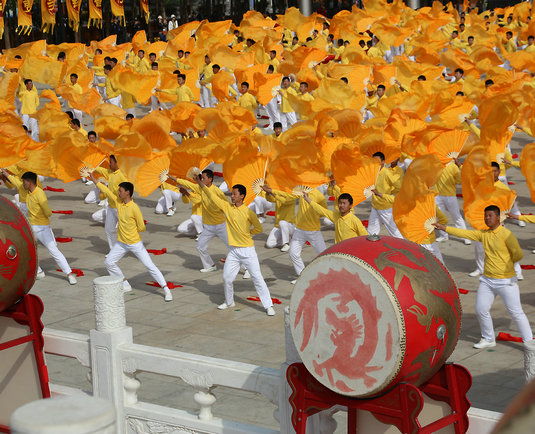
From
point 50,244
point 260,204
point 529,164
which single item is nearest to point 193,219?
point 260,204

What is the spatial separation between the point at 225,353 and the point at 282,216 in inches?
176

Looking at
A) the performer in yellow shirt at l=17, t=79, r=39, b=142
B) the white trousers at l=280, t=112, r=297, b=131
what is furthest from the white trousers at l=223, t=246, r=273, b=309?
the performer in yellow shirt at l=17, t=79, r=39, b=142

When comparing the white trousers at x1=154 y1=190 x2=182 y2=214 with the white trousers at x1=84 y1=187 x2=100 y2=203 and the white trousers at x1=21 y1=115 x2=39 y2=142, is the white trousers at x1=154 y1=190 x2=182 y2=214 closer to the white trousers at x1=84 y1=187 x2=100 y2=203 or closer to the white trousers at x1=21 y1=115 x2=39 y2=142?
the white trousers at x1=84 y1=187 x2=100 y2=203

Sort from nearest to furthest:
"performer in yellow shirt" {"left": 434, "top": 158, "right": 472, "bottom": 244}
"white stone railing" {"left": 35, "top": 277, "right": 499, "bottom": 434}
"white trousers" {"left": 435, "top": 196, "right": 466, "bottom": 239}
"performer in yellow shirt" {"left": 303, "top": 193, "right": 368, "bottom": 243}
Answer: "white stone railing" {"left": 35, "top": 277, "right": 499, "bottom": 434}, "performer in yellow shirt" {"left": 303, "top": 193, "right": 368, "bottom": 243}, "performer in yellow shirt" {"left": 434, "top": 158, "right": 472, "bottom": 244}, "white trousers" {"left": 435, "top": 196, "right": 466, "bottom": 239}

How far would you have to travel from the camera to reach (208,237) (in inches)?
518

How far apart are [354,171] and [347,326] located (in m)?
7.54

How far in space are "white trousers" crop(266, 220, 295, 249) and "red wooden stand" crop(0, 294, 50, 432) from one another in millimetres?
7865

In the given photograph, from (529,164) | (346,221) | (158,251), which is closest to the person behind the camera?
(346,221)

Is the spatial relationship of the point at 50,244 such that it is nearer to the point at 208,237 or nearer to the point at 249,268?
the point at 208,237

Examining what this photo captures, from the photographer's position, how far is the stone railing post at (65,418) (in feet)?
6.95

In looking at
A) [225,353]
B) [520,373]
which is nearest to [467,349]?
[520,373]

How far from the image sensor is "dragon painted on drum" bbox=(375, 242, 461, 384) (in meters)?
4.76

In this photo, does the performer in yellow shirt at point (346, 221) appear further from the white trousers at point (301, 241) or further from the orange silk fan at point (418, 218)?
the white trousers at point (301, 241)

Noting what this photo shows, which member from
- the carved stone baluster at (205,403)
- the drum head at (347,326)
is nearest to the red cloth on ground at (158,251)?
the carved stone baluster at (205,403)
